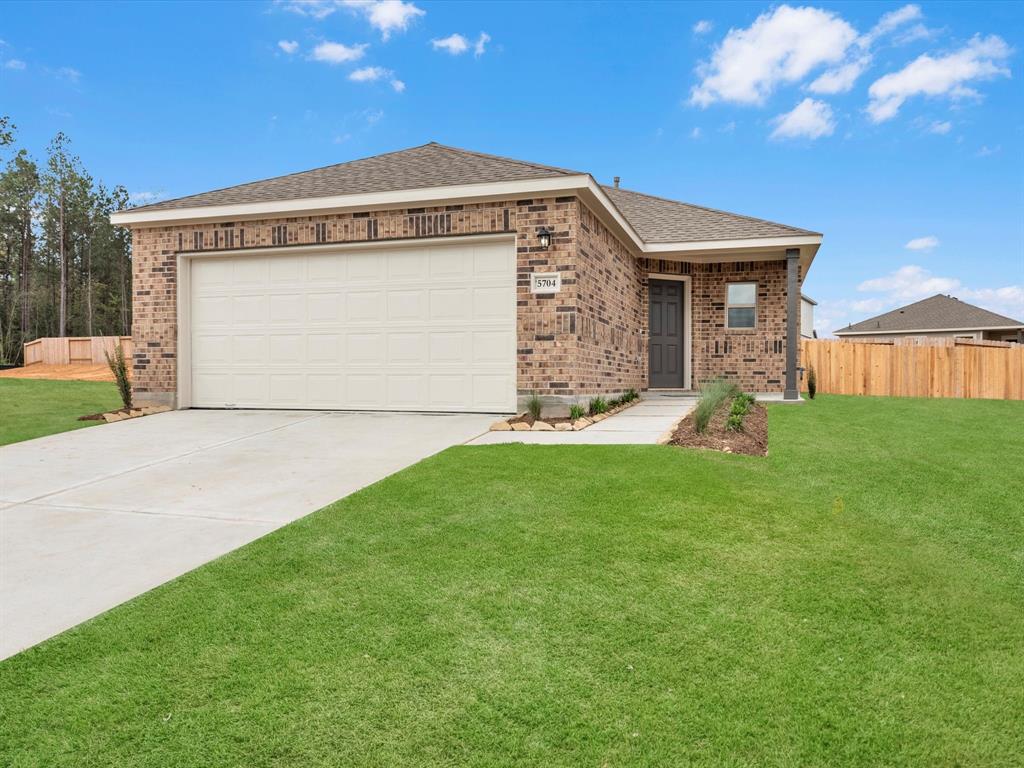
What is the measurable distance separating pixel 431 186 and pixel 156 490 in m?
5.60

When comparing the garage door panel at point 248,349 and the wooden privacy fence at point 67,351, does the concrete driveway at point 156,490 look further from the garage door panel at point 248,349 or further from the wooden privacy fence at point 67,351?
the wooden privacy fence at point 67,351

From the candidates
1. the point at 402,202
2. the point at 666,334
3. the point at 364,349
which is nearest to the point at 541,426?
the point at 364,349

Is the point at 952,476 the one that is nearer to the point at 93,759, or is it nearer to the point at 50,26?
the point at 93,759

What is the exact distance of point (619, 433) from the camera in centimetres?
772

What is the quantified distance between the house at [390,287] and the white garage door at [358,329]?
0.9 inches

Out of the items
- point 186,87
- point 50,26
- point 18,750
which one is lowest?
point 18,750

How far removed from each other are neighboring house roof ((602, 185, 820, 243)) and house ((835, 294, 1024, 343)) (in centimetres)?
2108

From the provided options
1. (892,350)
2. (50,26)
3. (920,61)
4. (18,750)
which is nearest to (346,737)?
(18,750)

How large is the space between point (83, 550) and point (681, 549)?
3.64m

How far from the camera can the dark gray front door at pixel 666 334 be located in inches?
545

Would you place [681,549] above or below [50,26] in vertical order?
below

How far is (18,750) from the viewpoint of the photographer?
2.12 meters

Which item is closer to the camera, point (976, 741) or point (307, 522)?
point (976, 741)

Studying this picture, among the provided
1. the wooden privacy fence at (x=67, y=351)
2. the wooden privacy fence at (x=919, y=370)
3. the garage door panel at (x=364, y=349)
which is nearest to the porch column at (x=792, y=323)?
the wooden privacy fence at (x=919, y=370)
